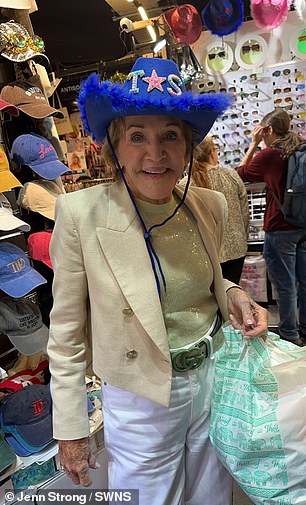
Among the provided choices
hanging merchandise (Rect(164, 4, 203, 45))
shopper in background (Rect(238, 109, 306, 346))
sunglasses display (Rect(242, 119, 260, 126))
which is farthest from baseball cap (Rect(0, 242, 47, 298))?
sunglasses display (Rect(242, 119, 260, 126))

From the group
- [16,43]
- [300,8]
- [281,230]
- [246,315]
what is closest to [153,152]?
[246,315]

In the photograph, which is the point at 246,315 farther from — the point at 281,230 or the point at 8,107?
the point at 281,230

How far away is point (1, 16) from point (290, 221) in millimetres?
1998

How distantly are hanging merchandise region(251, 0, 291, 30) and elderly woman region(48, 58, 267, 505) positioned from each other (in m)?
2.39

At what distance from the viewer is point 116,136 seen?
985mm

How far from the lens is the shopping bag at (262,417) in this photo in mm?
935

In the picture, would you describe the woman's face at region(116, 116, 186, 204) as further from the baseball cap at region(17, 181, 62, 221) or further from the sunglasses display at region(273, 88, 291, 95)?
the sunglasses display at region(273, 88, 291, 95)

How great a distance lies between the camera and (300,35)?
3.00 m

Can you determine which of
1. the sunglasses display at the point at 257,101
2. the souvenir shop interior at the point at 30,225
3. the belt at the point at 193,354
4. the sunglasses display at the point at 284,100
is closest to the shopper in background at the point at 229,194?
the souvenir shop interior at the point at 30,225

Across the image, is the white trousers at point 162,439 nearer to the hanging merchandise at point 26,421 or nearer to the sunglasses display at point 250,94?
the hanging merchandise at point 26,421

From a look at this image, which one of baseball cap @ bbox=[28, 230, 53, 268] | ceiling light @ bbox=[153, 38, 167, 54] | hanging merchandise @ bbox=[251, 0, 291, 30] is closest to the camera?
baseball cap @ bbox=[28, 230, 53, 268]

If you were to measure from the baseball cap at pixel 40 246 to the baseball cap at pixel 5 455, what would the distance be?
2.22ft

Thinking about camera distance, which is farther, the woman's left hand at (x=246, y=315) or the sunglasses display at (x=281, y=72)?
the sunglasses display at (x=281, y=72)

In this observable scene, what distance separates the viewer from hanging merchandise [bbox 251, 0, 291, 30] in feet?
9.23
